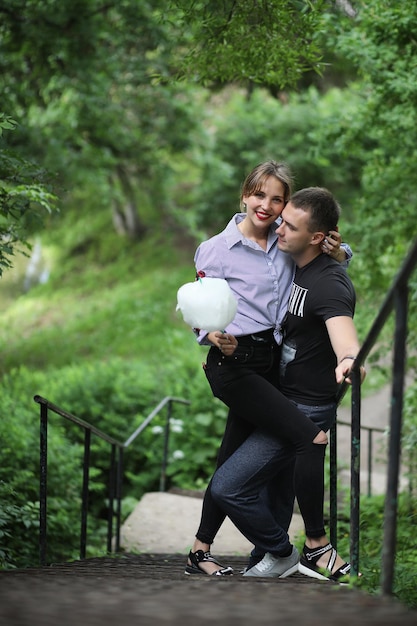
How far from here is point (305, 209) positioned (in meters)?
3.61

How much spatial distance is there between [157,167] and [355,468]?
1433 centimetres

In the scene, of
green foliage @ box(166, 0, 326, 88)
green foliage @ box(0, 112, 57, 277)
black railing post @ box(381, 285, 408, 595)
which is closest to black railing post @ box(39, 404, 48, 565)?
green foliage @ box(0, 112, 57, 277)

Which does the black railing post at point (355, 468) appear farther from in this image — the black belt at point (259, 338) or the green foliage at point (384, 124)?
the green foliage at point (384, 124)

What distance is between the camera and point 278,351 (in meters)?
3.78

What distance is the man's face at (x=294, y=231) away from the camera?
3.61 m

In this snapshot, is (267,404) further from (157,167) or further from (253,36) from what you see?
(157,167)

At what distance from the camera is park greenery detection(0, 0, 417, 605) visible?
536cm

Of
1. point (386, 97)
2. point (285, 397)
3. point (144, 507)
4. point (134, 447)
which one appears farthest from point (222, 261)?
point (134, 447)

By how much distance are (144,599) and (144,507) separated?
544cm

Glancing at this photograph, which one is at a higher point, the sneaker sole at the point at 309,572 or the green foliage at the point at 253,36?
the green foliage at the point at 253,36

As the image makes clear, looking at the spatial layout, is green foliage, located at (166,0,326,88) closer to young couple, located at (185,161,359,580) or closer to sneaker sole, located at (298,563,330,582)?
young couple, located at (185,161,359,580)

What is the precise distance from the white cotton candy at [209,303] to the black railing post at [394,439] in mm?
941

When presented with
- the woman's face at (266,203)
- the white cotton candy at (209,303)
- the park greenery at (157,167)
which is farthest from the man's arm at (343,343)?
the park greenery at (157,167)

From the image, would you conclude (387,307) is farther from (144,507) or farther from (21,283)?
(21,283)
